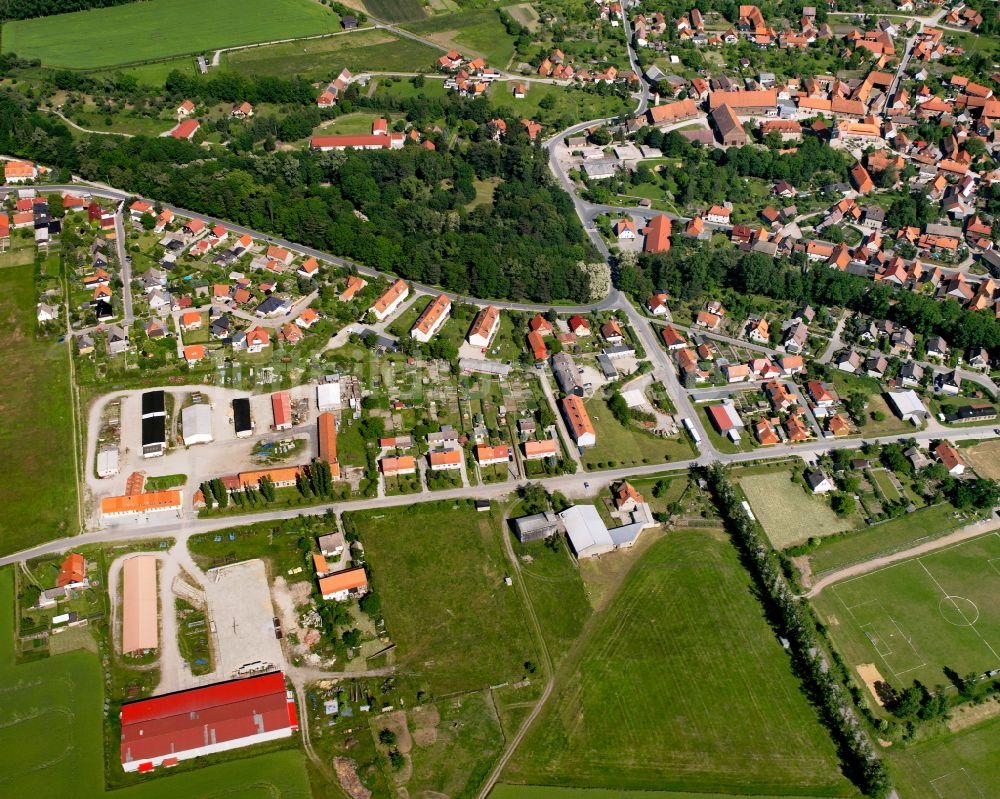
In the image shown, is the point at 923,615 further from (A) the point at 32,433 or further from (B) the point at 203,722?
(A) the point at 32,433

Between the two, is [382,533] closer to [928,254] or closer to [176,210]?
[176,210]

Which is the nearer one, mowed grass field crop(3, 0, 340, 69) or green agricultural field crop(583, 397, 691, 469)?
green agricultural field crop(583, 397, 691, 469)

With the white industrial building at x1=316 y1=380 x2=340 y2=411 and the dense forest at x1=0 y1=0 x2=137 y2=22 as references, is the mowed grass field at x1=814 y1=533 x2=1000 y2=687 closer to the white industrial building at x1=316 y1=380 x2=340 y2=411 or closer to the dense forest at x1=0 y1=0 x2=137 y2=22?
the white industrial building at x1=316 y1=380 x2=340 y2=411

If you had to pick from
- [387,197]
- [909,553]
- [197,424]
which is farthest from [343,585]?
[387,197]

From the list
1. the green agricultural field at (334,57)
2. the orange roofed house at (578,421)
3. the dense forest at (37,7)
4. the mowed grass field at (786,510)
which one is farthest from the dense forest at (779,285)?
the dense forest at (37,7)

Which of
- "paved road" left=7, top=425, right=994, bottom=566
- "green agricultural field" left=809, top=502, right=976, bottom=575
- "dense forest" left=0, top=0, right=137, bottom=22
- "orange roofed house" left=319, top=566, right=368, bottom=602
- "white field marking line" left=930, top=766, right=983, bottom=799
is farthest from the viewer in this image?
"dense forest" left=0, top=0, right=137, bottom=22

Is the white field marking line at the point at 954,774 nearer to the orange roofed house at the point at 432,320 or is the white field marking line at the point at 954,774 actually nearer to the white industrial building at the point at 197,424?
the orange roofed house at the point at 432,320

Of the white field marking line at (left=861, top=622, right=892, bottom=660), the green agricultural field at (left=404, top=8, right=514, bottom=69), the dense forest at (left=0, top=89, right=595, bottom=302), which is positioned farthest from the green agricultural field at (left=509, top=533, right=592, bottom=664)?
the green agricultural field at (left=404, top=8, right=514, bottom=69)

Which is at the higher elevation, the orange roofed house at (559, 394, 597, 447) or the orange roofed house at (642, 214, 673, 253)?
the orange roofed house at (642, 214, 673, 253)
